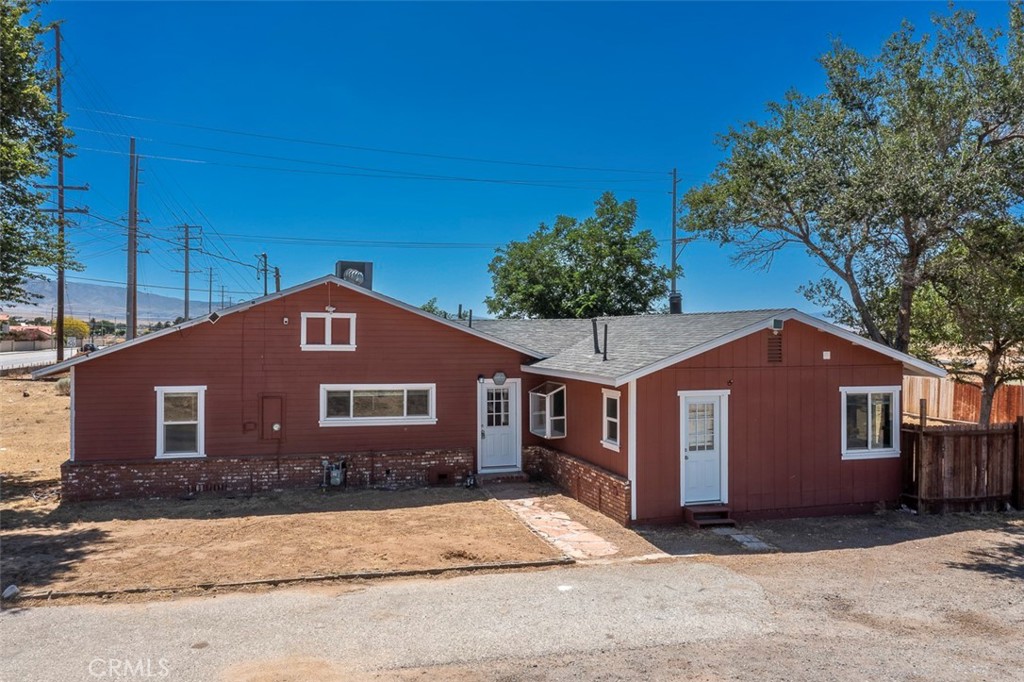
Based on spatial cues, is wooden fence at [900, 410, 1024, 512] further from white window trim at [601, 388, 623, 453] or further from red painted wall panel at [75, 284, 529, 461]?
red painted wall panel at [75, 284, 529, 461]

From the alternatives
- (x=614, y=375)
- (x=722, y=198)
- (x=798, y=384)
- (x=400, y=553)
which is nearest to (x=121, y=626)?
(x=400, y=553)

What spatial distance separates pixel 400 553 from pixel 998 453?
36.9ft

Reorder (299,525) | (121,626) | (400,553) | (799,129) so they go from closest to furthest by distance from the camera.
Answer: (121,626), (400,553), (299,525), (799,129)

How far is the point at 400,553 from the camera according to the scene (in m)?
9.24

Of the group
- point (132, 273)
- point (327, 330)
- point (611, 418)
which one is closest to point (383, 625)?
point (611, 418)

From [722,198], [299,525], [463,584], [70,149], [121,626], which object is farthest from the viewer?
[722,198]

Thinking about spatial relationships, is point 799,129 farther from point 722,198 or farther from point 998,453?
point 998,453

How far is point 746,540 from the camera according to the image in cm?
1002

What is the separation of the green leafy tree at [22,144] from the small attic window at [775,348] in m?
15.7

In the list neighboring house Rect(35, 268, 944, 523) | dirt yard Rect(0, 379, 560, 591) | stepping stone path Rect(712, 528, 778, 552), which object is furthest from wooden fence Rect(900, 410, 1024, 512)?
dirt yard Rect(0, 379, 560, 591)

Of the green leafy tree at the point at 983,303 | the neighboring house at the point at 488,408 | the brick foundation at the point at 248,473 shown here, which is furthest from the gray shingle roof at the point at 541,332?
the green leafy tree at the point at 983,303

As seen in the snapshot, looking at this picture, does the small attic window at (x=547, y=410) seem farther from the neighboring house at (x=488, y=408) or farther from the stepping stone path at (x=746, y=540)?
the stepping stone path at (x=746, y=540)

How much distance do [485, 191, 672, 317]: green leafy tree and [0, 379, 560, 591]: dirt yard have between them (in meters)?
19.4

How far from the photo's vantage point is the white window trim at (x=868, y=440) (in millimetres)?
11781
